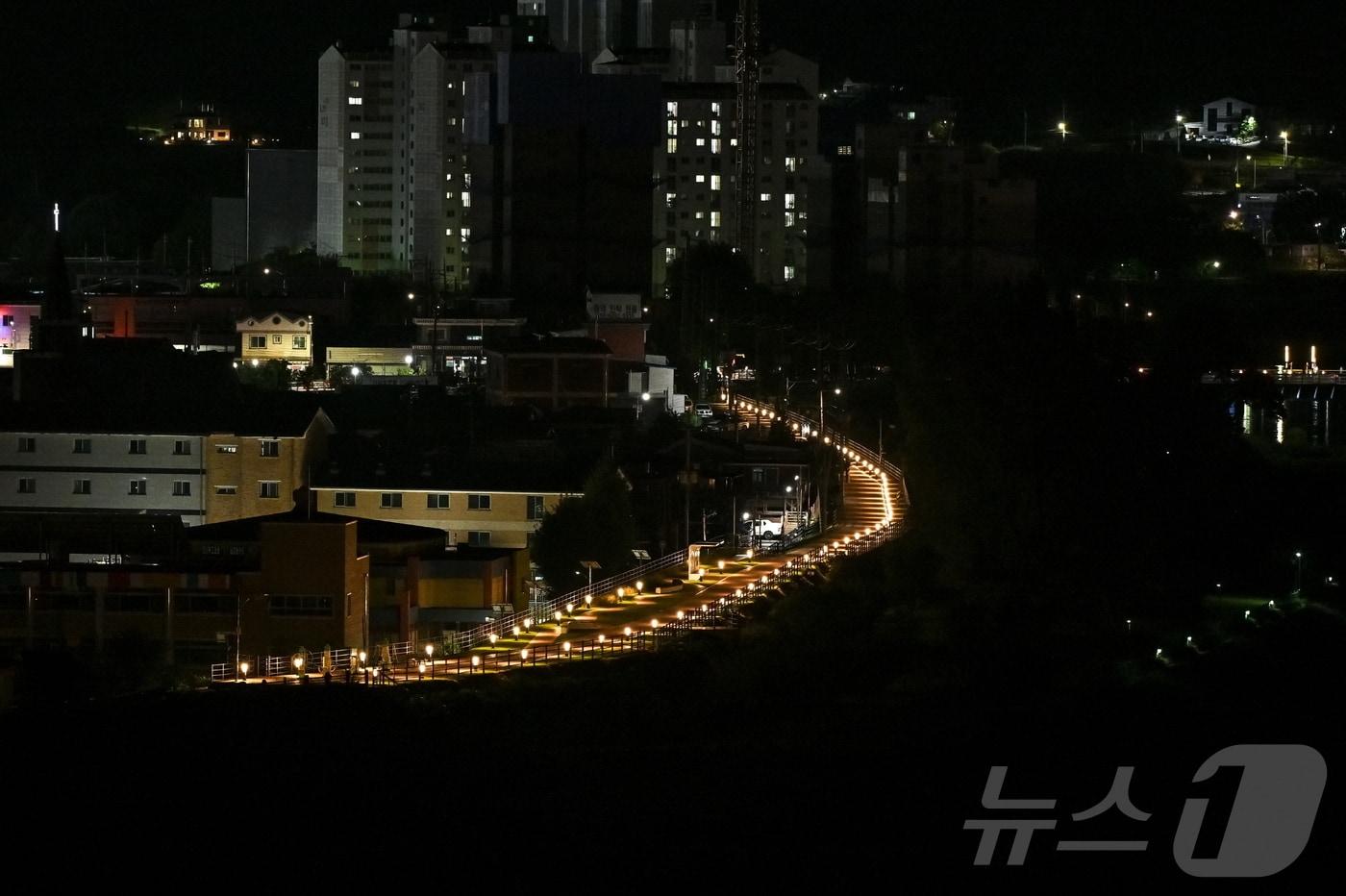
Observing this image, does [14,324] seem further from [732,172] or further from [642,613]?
[642,613]

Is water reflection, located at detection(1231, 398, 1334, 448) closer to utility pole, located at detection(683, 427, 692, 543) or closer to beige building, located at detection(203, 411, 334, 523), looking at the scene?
utility pole, located at detection(683, 427, 692, 543)

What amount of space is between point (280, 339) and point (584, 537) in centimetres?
966

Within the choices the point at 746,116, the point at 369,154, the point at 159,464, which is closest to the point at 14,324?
the point at 159,464

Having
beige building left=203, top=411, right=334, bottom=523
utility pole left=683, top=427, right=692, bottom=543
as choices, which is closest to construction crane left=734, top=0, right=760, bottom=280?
utility pole left=683, top=427, right=692, bottom=543

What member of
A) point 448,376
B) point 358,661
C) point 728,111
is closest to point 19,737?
point 358,661

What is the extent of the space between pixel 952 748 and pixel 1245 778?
1.12 meters

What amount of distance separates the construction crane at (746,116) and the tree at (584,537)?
1476 cm

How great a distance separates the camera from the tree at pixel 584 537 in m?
12.1

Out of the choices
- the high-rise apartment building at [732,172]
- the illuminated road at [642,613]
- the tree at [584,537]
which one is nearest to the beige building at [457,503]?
the tree at [584,537]

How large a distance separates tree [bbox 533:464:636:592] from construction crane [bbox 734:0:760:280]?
48.4ft

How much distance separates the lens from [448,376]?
1967 cm

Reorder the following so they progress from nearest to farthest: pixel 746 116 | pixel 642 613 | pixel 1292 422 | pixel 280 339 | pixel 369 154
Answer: pixel 642 613
pixel 1292 422
pixel 280 339
pixel 746 116
pixel 369 154

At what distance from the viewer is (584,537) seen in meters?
12.1

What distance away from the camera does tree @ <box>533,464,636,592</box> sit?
12133 millimetres
